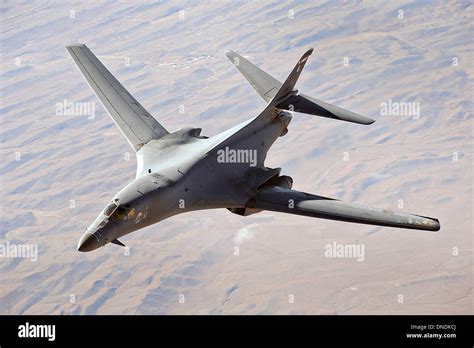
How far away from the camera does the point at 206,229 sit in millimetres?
115688

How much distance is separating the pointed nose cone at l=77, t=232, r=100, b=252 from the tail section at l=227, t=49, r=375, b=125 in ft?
47.0

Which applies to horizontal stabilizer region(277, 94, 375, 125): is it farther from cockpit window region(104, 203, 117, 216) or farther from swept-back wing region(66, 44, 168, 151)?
cockpit window region(104, 203, 117, 216)

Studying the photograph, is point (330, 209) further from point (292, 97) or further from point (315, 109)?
point (292, 97)

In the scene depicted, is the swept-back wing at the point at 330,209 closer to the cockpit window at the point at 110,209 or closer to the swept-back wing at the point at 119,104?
the swept-back wing at the point at 119,104

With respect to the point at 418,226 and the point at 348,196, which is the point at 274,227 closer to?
the point at 348,196

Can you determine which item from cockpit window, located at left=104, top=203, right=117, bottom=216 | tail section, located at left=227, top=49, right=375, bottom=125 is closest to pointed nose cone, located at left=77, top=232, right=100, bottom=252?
cockpit window, located at left=104, top=203, right=117, bottom=216

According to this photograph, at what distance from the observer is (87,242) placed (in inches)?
1080

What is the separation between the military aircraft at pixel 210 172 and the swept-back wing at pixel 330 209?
5 centimetres

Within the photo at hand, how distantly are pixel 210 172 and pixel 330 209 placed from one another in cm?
624

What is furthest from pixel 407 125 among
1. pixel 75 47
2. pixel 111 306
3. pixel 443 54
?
pixel 75 47

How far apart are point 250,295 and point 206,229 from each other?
63.2ft

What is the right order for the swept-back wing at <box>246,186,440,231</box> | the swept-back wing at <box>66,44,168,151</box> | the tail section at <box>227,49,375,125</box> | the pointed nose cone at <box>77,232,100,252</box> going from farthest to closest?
the tail section at <box>227,49,375,125</box>
the swept-back wing at <box>66,44,168,151</box>
the swept-back wing at <box>246,186,440,231</box>
the pointed nose cone at <box>77,232,100,252</box>

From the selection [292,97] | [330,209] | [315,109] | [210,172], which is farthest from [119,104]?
[330,209]

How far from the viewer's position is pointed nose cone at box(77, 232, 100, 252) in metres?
27.3
